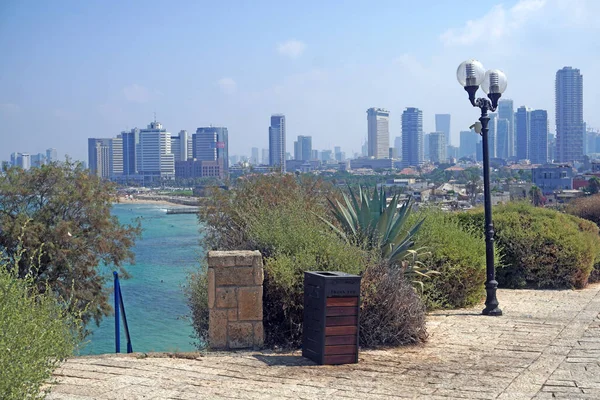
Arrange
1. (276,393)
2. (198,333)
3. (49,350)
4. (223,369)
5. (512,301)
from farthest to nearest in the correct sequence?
(512,301) < (198,333) < (223,369) < (276,393) < (49,350)

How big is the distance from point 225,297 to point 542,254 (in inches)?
291

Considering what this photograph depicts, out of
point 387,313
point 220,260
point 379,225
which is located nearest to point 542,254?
point 379,225

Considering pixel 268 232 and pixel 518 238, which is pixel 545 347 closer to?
pixel 268 232

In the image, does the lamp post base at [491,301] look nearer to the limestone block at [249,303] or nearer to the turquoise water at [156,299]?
the limestone block at [249,303]

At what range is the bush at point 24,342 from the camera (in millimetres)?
4082

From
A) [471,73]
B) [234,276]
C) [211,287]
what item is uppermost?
[471,73]

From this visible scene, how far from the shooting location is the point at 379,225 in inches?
366

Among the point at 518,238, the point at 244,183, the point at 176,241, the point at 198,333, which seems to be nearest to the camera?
the point at 198,333

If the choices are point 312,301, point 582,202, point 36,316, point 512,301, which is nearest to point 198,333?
point 312,301

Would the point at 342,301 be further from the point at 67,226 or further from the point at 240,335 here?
the point at 67,226

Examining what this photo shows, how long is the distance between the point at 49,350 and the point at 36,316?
1.27 feet

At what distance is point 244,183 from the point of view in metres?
15.2

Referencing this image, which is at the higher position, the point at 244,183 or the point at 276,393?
the point at 244,183

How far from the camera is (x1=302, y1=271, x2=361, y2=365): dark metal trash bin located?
251 inches
